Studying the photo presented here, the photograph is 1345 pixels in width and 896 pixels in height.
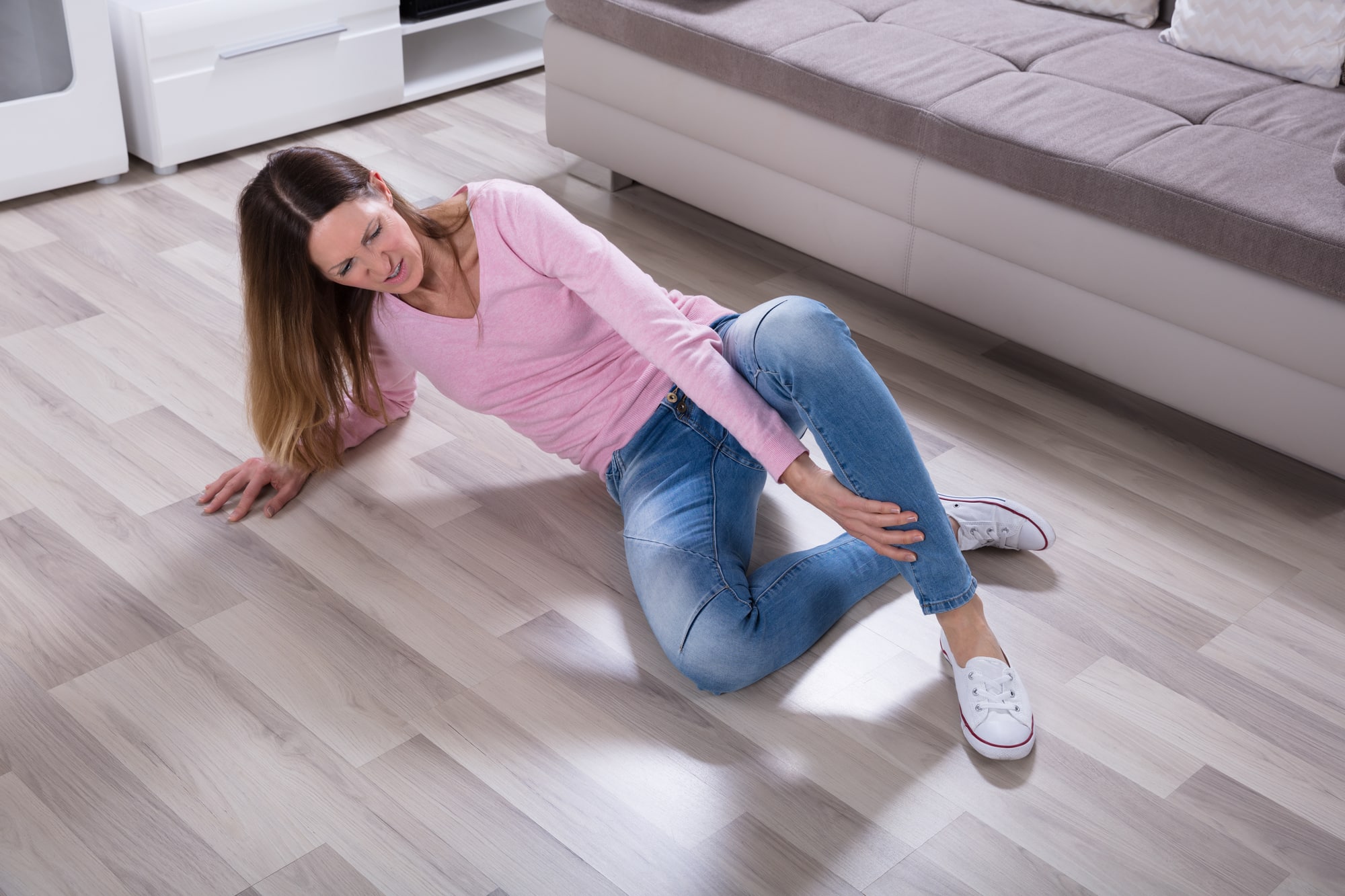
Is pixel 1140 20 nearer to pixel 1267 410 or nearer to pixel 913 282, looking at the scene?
pixel 913 282

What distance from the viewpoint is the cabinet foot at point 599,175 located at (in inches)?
118

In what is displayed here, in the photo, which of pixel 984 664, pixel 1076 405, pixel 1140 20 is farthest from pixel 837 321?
pixel 1140 20

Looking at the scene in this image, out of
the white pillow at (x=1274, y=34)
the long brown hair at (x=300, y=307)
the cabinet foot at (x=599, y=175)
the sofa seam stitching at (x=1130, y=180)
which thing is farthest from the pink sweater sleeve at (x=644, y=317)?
the white pillow at (x=1274, y=34)

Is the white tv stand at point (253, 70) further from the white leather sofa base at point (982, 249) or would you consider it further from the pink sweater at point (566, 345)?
the pink sweater at point (566, 345)

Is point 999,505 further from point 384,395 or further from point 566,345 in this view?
point 384,395

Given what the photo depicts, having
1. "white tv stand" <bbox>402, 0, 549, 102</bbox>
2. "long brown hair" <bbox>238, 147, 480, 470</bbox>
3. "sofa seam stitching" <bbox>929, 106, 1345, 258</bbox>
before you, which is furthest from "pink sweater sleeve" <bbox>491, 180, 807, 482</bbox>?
"white tv stand" <bbox>402, 0, 549, 102</bbox>

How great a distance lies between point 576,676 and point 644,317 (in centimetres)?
49

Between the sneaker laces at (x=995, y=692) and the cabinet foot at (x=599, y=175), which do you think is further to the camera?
the cabinet foot at (x=599, y=175)

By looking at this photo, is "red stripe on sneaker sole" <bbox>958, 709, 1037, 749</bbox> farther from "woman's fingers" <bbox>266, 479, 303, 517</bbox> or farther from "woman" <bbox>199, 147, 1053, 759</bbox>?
"woman's fingers" <bbox>266, 479, 303, 517</bbox>

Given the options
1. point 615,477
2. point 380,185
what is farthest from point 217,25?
point 615,477

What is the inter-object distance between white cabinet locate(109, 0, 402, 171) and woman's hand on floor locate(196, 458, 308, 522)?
1.32 metres

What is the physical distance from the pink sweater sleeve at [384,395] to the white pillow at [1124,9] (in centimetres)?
170

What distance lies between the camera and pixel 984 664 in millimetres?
1589

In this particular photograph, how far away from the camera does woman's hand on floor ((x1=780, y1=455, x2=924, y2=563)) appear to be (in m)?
1.51
